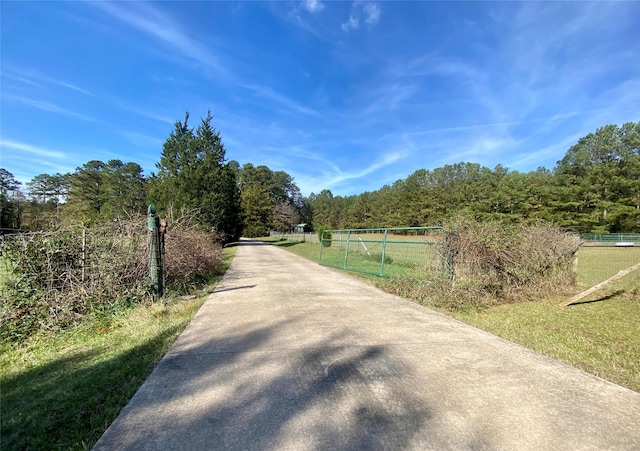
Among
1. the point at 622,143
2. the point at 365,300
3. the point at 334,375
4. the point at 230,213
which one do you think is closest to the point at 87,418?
the point at 334,375

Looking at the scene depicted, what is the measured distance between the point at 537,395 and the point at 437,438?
4.03 ft

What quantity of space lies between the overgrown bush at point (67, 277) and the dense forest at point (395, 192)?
13333 millimetres

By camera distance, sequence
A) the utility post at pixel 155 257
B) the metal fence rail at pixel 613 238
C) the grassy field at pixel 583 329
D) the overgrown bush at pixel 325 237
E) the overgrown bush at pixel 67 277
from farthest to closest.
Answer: the metal fence rail at pixel 613 238 < the overgrown bush at pixel 325 237 < the utility post at pixel 155 257 < the overgrown bush at pixel 67 277 < the grassy field at pixel 583 329

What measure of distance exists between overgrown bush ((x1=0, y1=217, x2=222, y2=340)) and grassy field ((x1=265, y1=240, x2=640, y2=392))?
238 inches

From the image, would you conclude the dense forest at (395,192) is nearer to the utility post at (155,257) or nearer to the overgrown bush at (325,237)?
the overgrown bush at (325,237)

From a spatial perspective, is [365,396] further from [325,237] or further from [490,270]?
[325,237]

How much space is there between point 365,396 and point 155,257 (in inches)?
202

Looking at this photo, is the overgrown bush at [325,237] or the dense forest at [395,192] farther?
the dense forest at [395,192]

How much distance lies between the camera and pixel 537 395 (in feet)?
8.54

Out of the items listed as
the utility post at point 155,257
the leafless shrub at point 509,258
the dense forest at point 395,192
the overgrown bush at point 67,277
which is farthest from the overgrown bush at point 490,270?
the dense forest at point 395,192

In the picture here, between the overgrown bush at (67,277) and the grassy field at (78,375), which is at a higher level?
the overgrown bush at (67,277)

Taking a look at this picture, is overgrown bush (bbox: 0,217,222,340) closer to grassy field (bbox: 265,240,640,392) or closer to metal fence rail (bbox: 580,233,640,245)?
grassy field (bbox: 265,240,640,392)

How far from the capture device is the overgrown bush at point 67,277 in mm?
4637

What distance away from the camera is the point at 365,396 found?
2562mm
